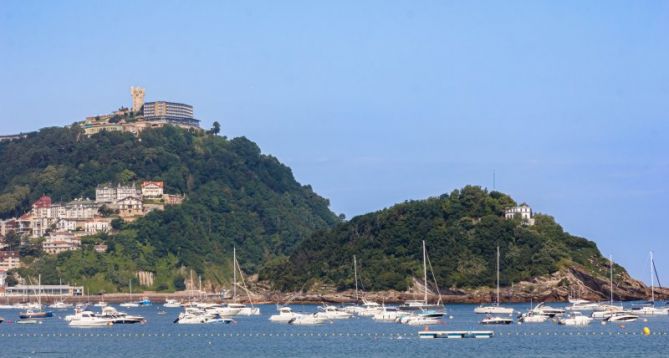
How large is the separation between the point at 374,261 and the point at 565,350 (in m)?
93.5

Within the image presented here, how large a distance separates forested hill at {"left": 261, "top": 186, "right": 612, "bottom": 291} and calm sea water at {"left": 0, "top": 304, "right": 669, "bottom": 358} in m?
48.0

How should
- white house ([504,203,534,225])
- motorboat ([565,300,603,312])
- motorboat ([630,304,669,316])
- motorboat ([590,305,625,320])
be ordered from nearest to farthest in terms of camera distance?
motorboat ([590,305,625,320]) → motorboat ([630,304,669,316]) → motorboat ([565,300,603,312]) → white house ([504,203,534,225])

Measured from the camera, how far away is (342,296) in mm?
169750

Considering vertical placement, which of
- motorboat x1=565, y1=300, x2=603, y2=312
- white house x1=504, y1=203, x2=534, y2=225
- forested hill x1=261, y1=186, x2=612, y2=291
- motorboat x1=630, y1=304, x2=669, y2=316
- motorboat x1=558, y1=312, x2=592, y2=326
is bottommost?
motorboat x1=558, y1=312, x2=592, y2=326

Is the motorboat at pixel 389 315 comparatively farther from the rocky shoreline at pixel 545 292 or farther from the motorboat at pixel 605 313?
Answer: the rocky shoreline at pixel 545 292

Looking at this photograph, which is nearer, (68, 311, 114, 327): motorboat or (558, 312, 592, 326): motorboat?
(558, 312, 592, 326): motorboat

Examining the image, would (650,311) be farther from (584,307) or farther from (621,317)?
(584,307)

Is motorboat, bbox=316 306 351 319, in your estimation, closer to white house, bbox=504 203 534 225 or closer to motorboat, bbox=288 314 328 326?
motorboat, bbox=288 314 328 326

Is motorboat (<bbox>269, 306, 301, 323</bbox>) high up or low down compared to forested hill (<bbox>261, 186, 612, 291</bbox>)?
down

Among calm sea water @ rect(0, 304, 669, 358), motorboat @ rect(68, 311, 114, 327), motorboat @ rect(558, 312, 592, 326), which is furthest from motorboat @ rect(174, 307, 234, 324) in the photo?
motorboat @ rect(558, 312, 592, 326)

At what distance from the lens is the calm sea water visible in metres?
82.7

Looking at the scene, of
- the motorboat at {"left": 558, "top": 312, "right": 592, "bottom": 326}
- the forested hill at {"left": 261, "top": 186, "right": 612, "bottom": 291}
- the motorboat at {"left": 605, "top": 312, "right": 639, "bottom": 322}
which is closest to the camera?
the motorboat at {"left": 558, "top": 312, "right": 592, "bottom": 326}

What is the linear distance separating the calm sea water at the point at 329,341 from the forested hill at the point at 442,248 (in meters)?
48.0

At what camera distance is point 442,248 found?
17412cm
